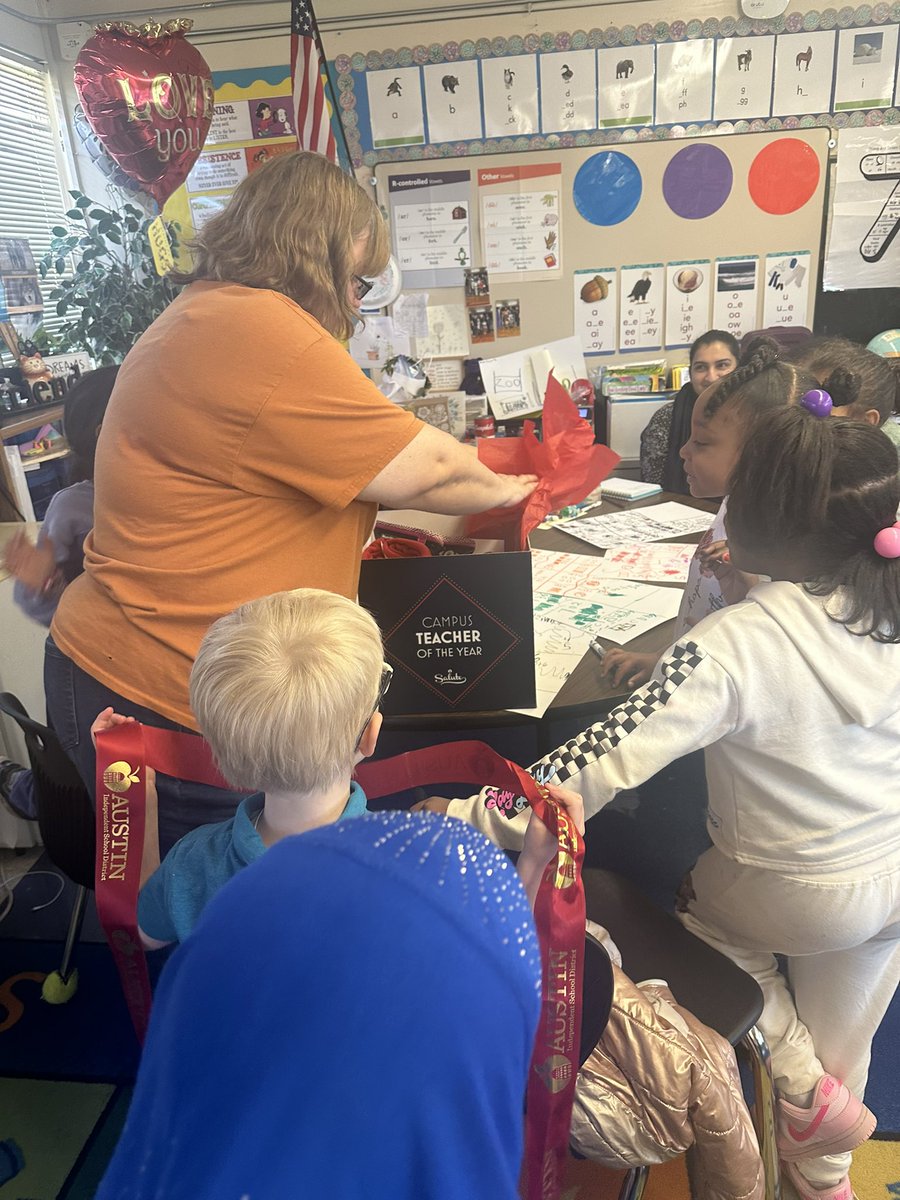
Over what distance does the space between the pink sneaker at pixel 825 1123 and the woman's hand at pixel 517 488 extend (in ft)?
3.35

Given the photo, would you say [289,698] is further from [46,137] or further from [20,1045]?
[46,137]

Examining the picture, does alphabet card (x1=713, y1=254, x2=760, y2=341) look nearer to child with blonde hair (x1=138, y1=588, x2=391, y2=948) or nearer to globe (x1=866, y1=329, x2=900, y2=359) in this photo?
globe (x1=866, y1=329, x2=900, y2=359)

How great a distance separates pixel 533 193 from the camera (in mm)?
3369

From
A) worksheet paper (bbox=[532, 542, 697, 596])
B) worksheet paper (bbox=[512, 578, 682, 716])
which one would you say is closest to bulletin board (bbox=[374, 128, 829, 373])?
worksheet paper (bbox=[532, 542, 697, 596])

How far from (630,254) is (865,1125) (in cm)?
311

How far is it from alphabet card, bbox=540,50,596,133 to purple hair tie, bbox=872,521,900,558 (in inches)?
110

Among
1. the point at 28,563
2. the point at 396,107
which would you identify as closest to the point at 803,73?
the point at 396,107

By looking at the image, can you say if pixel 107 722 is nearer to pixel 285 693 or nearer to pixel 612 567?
pixel 285 693

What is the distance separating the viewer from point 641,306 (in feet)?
11.4

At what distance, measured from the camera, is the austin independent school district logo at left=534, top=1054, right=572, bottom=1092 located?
85 centimetres

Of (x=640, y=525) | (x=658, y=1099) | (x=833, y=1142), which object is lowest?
(x=833, y=1142)

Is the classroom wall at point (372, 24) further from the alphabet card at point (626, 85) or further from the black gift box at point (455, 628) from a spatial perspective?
the black gift box at point (455, 628)

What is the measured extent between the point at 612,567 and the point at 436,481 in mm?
898

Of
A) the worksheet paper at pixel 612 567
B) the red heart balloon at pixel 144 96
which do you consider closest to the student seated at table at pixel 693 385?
the worksheet paper at pixel 612 567
